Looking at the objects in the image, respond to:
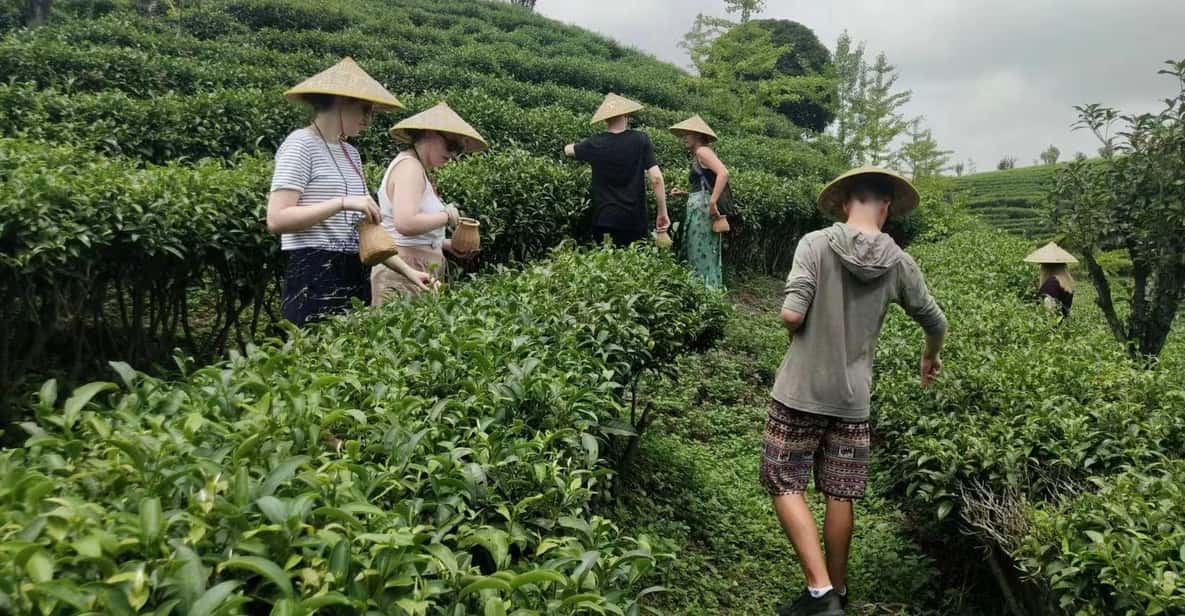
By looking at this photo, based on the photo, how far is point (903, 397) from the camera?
11.4 ft

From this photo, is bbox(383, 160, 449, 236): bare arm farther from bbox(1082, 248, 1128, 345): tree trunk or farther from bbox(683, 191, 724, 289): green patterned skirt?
bbox(1082, 248, 1128, 345): tree trunk

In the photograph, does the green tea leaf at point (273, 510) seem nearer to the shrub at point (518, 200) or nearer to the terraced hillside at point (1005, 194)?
the shrub at point (518, 200)

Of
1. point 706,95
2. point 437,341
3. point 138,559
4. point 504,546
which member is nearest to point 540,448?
point 504,546

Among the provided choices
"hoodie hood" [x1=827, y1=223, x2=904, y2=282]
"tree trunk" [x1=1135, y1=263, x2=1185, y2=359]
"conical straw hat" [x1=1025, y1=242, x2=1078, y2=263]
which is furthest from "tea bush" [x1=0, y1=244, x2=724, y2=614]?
"conical straw hat" [x1=1025, y1=242, x2=1078, y2=263]

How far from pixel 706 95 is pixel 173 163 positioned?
15438 mm

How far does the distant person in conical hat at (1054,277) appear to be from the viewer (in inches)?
237

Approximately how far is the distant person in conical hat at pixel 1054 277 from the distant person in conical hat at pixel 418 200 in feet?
15.8

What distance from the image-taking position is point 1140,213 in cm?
468

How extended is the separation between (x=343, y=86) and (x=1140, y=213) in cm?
462

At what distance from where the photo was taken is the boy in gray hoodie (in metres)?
2.69

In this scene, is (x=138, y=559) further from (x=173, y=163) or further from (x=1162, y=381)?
(x=173, y=163)

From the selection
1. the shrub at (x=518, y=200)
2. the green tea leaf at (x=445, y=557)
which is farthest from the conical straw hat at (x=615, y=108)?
the green tea leaf at (x=445, y=557)

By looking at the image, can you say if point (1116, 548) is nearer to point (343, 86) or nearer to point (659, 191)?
point (343, 86)

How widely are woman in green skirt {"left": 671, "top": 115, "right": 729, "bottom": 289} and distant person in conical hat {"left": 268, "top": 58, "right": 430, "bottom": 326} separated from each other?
290 cm
